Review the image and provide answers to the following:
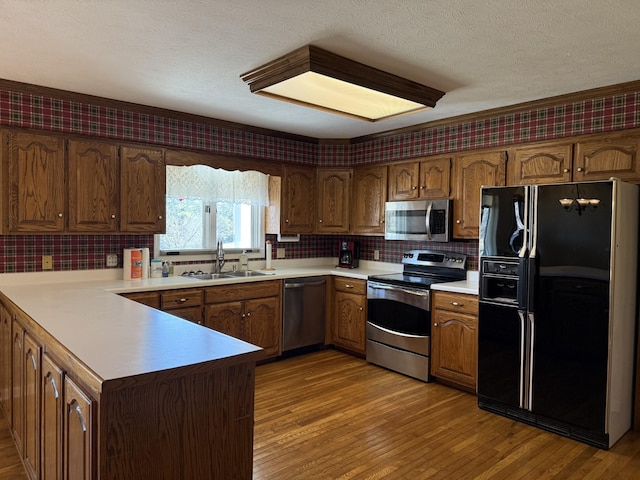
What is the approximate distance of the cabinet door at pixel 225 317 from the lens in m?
3.90

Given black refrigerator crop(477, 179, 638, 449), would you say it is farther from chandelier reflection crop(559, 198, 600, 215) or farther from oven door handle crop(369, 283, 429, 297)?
oven door handle crop(369, 283, 429, 297)

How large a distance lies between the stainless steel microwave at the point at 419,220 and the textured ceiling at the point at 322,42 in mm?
1062

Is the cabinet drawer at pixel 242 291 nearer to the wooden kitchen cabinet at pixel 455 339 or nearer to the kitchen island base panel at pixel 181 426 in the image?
the wooden kitchen cabinet at pixel 455 339

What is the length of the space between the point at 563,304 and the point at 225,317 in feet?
8.66

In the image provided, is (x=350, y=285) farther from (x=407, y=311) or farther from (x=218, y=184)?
(x=218, y=184)

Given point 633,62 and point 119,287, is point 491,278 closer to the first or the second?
point 633,62

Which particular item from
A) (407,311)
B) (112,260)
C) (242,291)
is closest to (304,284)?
(242,291)

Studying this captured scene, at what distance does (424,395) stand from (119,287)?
251 cm

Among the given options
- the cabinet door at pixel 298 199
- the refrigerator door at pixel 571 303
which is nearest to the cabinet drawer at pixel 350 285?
the cabinet door at pixel 298 199

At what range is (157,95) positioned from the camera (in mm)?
3480

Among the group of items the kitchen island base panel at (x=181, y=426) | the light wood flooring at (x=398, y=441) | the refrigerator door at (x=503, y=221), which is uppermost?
the refrigerator door at (x=503, y=221)

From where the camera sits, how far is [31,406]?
7.41 ft

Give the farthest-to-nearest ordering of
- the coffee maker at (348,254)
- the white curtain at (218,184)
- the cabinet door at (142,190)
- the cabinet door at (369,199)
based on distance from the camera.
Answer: the coffee maker at (348,254), the cabinet door at (369,199), the white curtain at (218,184), the cabinet door at (142,190)

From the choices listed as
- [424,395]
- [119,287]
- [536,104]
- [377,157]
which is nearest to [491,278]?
[424,395]
